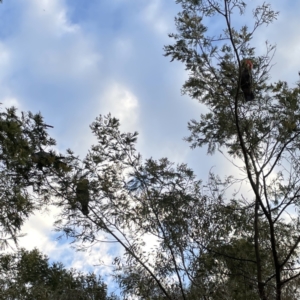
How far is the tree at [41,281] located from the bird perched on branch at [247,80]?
377 cm

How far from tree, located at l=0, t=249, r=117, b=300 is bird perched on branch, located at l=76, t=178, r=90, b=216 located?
3.81 feet

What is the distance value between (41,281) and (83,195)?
3308 mm

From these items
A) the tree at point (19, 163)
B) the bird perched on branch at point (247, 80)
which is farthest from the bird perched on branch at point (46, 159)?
the bird perched on branch at point (247, 80)

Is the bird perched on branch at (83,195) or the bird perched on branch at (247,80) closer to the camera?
the bird perched on branch at (247,80)

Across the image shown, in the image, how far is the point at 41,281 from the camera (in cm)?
879

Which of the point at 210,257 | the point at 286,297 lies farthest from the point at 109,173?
the point at 286,297

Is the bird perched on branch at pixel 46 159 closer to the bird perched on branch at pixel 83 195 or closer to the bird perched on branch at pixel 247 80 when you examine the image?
the bird perched on branch at pixel 83 195

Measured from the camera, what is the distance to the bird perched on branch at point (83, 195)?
651 centimetres

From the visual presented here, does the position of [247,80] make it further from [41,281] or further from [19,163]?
[41,281]

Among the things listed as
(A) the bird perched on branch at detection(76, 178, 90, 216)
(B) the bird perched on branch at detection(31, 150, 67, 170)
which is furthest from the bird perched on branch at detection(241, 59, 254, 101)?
(A) the bird perched on branch at detection(76, 178, 90, 216)

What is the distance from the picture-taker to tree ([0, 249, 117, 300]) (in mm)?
5229

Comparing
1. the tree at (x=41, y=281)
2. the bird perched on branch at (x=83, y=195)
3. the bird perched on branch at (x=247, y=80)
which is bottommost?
the tree at (x=41, y=281)

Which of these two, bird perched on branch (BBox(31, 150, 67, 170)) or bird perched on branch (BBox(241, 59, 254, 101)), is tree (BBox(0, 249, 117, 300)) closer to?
bird perched on branch (BBox(31, 150, 67, 170))

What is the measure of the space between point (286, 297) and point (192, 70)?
3.41m
